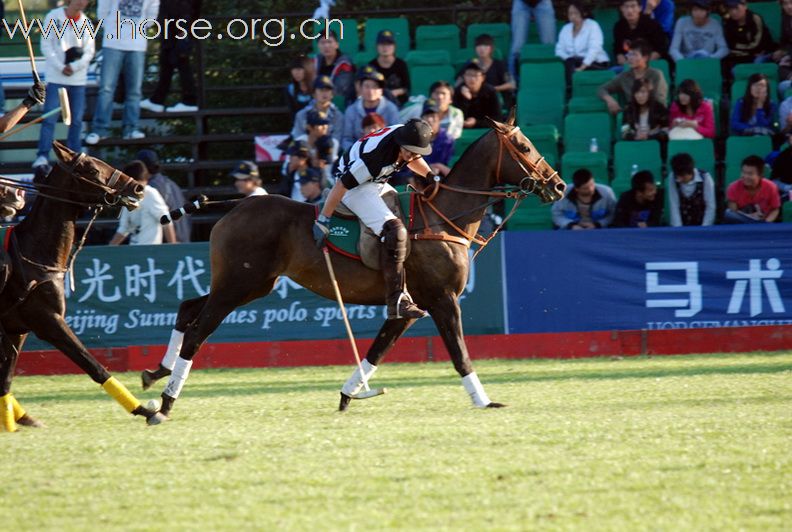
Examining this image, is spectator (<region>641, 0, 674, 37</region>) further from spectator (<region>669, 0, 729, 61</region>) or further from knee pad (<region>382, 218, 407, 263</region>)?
knee pad (<region>382, 218, 407, 263</region>)

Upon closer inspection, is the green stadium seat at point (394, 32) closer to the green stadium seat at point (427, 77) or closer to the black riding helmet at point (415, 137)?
the green stadium seat at point (427, 77)

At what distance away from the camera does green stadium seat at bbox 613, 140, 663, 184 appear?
49.1 ft

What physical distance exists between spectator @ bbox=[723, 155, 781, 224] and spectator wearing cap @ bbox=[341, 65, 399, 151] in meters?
4.01

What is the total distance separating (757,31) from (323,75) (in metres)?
5.77

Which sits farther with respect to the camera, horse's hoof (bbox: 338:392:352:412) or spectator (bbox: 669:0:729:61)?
spectator (bbox: 669:0:729:61)

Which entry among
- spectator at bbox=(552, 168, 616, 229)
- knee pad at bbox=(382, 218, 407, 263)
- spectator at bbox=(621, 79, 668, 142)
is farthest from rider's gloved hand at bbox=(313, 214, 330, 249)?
spectator at bbox=(621, 79, 668, 142)

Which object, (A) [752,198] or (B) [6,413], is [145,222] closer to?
(B) [6,413]

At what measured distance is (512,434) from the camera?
7.75m

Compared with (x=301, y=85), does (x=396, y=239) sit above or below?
below

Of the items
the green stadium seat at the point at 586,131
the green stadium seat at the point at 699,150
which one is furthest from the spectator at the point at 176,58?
the green stadium seat at the point at 699,150

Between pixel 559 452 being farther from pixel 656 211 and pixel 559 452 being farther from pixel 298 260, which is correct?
pixel 656 211

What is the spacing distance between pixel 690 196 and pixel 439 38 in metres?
5.19

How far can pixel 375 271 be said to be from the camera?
9.48 m

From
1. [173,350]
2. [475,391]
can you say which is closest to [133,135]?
[173,350]
